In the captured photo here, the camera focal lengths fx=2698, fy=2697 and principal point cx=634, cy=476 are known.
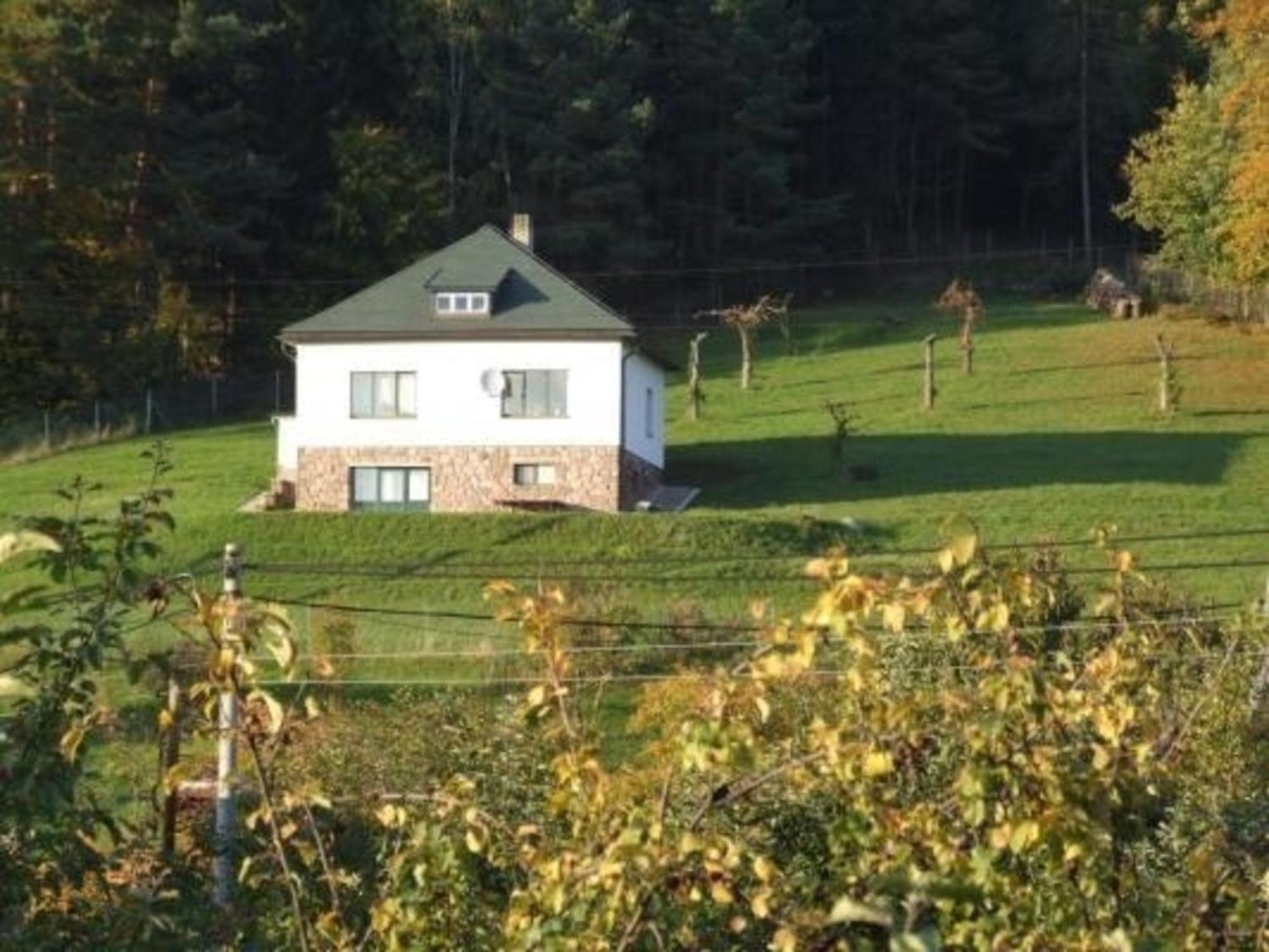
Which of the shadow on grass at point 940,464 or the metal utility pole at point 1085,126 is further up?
the metal utility pole at point 1085,126

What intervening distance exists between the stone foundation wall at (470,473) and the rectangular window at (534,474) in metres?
0.08

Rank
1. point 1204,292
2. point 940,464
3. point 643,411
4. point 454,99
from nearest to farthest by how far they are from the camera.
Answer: point 643,411 → point 940,464 → point 1204,292 → point 454,99

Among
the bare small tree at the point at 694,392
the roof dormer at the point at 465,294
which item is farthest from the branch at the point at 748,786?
the bare small tree at the point at 694,392

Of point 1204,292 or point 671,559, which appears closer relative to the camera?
point 671,559

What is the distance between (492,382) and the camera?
163 feet

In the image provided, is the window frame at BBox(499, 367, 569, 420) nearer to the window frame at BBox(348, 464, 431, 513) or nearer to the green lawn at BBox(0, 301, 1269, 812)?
the window frame at BBox(348, 464, 431, 513)

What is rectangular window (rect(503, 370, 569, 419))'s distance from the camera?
49.6 meters

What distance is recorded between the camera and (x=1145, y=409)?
58.7m

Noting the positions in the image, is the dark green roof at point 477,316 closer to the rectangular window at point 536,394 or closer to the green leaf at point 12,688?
the rectangular window at point 536,394

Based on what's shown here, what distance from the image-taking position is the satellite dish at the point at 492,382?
49656 mm

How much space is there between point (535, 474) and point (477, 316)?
3.41 metres

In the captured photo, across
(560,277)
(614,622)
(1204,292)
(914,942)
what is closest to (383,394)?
(560,277)

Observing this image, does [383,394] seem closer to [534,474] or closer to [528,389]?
[528,389]

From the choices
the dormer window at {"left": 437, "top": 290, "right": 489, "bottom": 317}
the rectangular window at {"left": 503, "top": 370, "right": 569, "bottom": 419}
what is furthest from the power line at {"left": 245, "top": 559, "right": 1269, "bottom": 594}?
the dormer window at {"left": 437, "top": 290, "right": 489, "bottom": 317}
